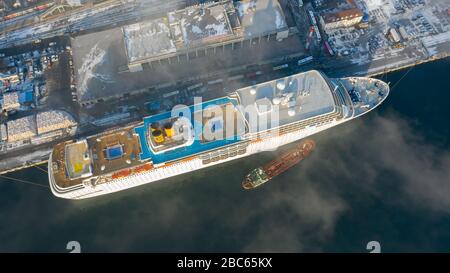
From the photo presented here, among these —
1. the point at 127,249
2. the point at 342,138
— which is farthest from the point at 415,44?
the point at 127,249

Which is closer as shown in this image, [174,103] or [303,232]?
[303,232]

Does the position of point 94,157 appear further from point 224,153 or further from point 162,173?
point 224,153

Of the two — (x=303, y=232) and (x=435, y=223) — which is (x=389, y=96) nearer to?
(x=435, y=223)

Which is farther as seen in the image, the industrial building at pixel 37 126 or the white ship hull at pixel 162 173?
the industrial building at pixel 37 126

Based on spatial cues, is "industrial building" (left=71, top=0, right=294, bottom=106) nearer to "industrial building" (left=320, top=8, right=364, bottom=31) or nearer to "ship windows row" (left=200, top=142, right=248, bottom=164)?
"industrial building" (left=320, top=8, right=364, bottom=31)

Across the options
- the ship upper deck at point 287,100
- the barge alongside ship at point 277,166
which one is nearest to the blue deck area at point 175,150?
the ship upper deck at point 287,100

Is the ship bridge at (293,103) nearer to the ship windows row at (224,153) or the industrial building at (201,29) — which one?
the ship windows row at (224,153)
